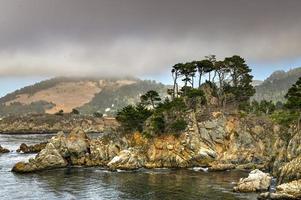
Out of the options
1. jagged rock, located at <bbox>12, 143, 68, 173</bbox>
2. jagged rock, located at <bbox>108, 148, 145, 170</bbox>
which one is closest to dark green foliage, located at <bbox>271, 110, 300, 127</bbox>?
jagged rock, located at <bbox>108, 148, 145, 170</bbox>

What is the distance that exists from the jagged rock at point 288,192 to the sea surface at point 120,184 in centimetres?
281

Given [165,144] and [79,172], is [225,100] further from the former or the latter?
[79,172]

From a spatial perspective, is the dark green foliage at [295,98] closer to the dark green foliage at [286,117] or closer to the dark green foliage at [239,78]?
the dark green foliage at [286,117]

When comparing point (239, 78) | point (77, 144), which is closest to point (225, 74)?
point (239, 78)

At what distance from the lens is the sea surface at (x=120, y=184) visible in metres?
82.0

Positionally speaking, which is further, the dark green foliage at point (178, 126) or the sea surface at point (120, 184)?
the dark green foliage at point (178, 126)

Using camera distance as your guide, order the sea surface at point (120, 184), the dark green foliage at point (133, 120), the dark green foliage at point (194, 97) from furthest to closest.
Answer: the dark green foliage at point (194, 97) < the dark green foliage at point (133, 120) < the sea surface at point (120, 184)

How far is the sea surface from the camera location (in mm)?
82000

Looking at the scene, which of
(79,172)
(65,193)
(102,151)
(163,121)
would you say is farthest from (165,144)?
(65,193)

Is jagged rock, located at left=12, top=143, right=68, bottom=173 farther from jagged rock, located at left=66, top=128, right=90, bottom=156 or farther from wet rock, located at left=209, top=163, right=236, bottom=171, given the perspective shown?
wet rock, located at left=209, top=163, right=236, bottom=171

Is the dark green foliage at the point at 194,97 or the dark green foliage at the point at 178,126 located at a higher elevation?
the dark green foliage at the point at 194,97

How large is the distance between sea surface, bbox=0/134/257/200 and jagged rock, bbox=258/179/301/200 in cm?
281

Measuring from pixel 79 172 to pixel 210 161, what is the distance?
119 feet

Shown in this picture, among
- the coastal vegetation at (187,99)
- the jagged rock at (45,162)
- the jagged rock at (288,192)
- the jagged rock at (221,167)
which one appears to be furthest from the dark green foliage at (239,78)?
the jagged rock at (288,192)
